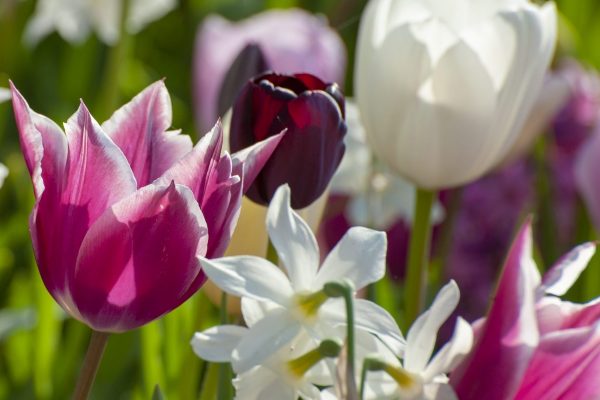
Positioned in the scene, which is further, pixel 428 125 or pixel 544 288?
pixel 428 125

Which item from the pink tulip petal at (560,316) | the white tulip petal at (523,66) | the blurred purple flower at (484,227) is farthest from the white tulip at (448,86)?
the blurred purple flower at (484,227)

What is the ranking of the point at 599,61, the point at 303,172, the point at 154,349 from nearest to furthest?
the point at 303,172
the point at 154,349
the point at 599,61

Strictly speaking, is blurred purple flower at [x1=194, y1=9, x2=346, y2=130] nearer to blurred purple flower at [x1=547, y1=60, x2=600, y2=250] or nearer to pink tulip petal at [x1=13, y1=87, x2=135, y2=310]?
blurred purple flower at [x1=547, y1=60, x2=600, y2=250]

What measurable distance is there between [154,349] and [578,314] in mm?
398

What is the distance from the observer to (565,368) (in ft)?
1.49

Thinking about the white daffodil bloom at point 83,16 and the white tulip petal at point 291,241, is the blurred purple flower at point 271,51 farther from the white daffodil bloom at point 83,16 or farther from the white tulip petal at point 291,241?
the white tulip petal at point 291,241

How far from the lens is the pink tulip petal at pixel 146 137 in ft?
1.72

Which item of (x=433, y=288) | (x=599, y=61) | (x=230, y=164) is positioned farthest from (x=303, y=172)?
(x=599, y=61)

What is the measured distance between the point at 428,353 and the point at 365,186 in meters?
0.57

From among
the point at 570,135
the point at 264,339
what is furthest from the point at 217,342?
the point at 570,135

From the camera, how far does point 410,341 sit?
447 mm

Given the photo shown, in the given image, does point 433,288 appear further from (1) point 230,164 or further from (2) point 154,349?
(1) point 230,164

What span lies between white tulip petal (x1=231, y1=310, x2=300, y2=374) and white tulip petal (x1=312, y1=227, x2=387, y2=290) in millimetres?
18

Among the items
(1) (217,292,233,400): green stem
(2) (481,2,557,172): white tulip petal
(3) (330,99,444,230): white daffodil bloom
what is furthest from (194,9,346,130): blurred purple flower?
(1) (217,292,233,400): green stem
